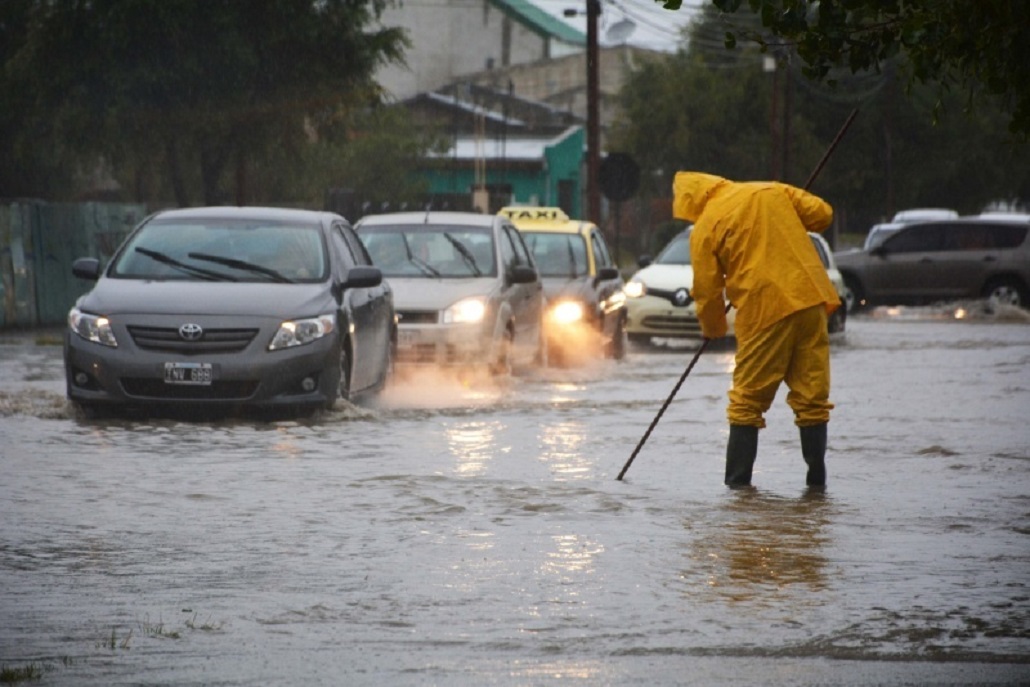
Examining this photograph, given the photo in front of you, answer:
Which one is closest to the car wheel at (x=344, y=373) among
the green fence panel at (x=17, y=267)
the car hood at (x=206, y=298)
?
the car hood at (x=206, y=298)

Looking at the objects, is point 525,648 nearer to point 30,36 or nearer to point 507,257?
point 507,257

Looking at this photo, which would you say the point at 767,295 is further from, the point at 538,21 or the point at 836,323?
the point at 538,21

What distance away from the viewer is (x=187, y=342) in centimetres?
1388

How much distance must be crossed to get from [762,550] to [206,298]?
6327 mm

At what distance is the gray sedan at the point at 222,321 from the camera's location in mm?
13875

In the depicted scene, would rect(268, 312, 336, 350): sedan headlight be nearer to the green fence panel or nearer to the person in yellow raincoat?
the person in yellow raincoat

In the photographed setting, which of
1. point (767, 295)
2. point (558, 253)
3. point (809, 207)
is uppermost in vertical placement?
point (809, 207)

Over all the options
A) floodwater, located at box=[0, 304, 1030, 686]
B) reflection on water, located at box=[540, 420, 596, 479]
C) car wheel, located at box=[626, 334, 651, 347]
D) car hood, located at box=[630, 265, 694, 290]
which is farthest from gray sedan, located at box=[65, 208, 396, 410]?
car wheel, located at box=[626, 334, 651, 347]

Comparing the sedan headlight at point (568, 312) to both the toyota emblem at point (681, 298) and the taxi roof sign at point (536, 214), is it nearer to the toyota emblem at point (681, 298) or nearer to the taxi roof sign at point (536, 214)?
the taxi roof sign at point (536, 214)

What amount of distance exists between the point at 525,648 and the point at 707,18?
62788 mm

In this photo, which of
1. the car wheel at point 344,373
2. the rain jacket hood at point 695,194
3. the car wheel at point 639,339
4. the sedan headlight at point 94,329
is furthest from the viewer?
the car wheel at point 639,339

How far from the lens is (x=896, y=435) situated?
46.6 feet

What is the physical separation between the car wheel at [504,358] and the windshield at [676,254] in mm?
7583

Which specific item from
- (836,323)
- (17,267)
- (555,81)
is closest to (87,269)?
(17,267)
